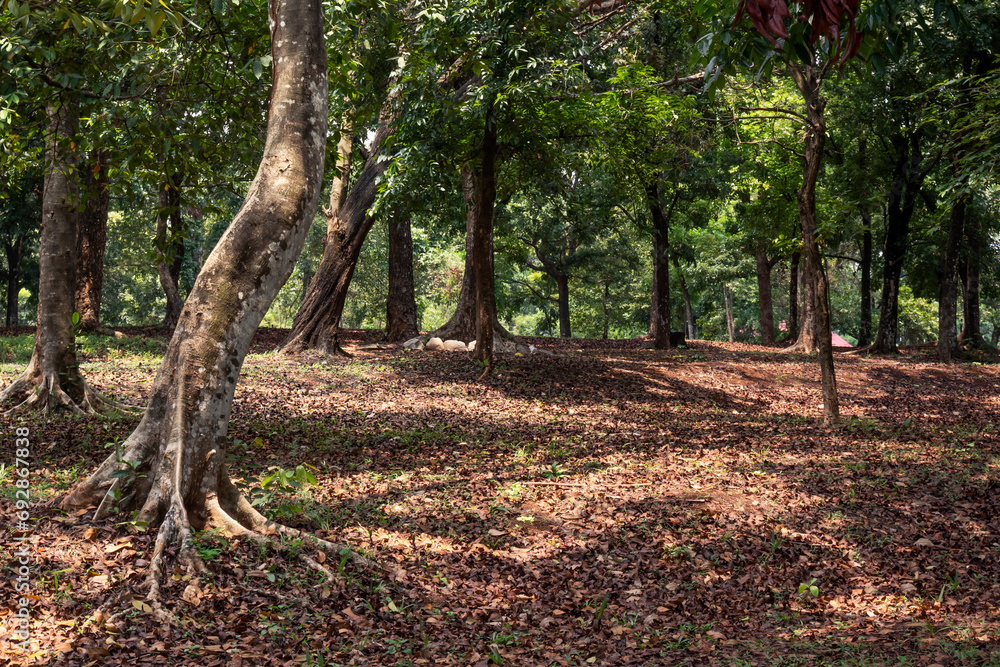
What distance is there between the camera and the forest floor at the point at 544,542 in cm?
421

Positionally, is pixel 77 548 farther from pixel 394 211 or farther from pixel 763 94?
pixel 763 94

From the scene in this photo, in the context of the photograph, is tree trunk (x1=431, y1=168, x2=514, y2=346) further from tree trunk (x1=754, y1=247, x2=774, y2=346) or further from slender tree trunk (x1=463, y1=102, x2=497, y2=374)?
tree trunk (x1=754, y1=247, x2=774, y2=346)

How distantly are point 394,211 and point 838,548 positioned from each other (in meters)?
10.1

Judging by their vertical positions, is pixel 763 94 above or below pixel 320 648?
Answer: above

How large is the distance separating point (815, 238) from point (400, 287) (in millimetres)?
10391

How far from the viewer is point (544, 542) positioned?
6.14 meters

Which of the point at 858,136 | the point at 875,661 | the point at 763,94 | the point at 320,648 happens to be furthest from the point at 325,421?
the point at 858,136

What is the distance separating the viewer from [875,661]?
4.11 m

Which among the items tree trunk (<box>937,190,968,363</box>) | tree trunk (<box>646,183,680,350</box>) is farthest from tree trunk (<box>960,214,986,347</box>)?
tree trunk (<box>646,183,680,350</box>)

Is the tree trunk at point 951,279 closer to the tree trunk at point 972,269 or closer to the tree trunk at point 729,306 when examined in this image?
the tree trunk at point 972,269

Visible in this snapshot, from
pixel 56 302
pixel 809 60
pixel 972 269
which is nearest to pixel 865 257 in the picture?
pixel 972 269

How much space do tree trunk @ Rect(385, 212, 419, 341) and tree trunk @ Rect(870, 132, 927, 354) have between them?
13990 millimetres

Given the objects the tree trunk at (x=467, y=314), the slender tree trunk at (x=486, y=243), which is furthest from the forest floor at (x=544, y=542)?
the tree trunk at (x=467, y=314)

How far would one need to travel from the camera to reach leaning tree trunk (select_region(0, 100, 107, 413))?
793 centimetres
